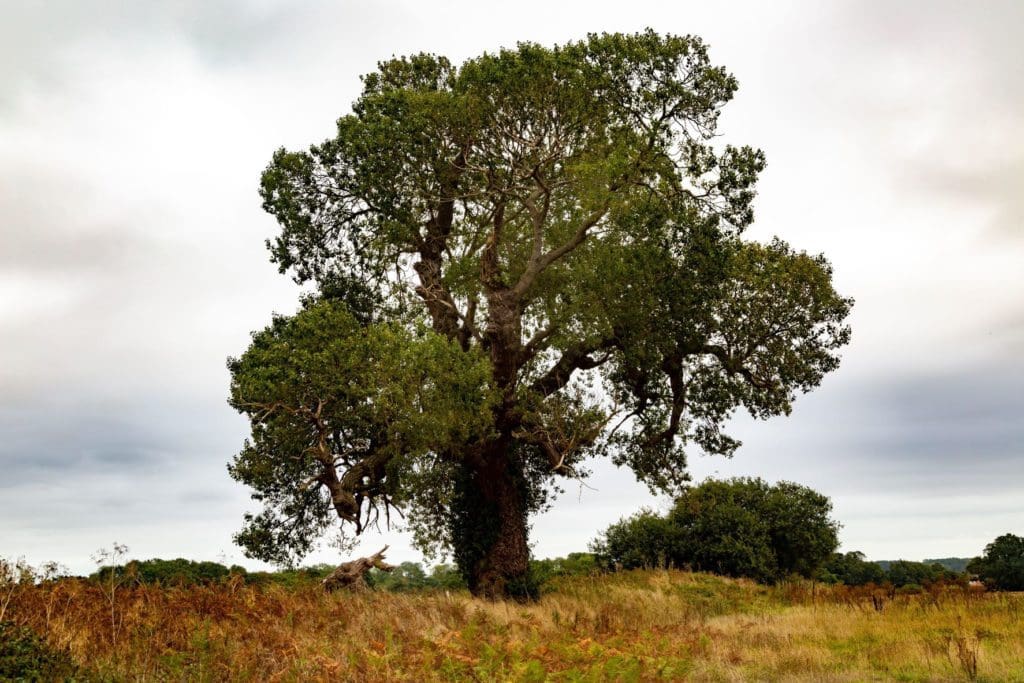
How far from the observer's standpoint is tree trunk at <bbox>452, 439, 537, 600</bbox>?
25.8 metres

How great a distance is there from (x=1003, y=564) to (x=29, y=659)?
29.3 meters

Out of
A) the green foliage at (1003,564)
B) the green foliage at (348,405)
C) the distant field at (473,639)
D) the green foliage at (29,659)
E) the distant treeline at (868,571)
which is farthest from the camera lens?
the distant treeline at (868,571)

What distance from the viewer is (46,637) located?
40.4 ft

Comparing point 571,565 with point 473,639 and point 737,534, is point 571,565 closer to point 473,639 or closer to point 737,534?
point 737,534

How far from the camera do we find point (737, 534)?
3459cm

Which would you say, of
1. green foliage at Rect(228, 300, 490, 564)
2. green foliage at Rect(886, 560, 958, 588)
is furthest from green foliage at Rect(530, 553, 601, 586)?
green foliage at Rect(886, 560, 958, 588)

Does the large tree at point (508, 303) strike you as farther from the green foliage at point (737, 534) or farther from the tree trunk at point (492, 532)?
the green foliage at point (737, 534)

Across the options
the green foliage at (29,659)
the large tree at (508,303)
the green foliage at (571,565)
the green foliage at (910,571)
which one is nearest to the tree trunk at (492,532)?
the large tree at (508,303)

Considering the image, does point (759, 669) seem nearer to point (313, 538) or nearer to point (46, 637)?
point (46, 637)

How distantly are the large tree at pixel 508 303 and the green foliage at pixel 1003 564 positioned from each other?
31.7 ft

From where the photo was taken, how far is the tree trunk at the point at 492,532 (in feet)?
84.7

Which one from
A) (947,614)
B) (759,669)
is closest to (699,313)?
(947,614)

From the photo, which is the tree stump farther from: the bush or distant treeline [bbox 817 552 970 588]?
distant treeline [bbox 817 552 970 588]

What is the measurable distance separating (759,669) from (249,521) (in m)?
17.2
